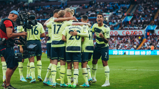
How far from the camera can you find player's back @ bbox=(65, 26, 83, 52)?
709 centimetres

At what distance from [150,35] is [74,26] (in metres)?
32.7

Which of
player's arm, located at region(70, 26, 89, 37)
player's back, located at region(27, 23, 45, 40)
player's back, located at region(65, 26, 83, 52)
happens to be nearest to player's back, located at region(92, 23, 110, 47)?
→ player's arm, located at region(70, 26, 89, 37)

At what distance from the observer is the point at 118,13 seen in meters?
44.0

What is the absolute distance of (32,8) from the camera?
5162 cm

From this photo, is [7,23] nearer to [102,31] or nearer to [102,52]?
[102,31]

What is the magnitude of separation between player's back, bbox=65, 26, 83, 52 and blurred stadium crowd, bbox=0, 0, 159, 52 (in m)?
29.2

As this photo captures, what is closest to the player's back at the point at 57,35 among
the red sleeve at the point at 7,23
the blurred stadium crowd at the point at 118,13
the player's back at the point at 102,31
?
the player's back at the point at 102,31

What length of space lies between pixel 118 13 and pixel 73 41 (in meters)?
38.1

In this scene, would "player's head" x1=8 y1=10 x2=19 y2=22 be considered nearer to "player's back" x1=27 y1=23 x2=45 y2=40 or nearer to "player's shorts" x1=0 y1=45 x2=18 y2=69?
"player's shorts" x1=0 y1=45 x2=18 y2=69

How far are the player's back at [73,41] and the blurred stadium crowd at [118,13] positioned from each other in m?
29.2

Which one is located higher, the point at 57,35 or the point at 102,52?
the point at 57,35

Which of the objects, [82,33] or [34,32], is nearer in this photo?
[82,33]

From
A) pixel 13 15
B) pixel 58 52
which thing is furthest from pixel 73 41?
pixel 13 15

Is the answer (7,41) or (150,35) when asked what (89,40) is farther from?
(150,35)
